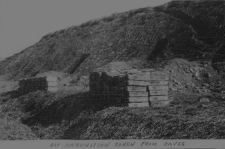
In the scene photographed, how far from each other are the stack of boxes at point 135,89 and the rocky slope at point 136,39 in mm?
7420

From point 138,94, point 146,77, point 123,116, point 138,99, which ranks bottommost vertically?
point 123,116

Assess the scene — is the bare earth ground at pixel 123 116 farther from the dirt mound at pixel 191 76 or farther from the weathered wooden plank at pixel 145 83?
A: the weathered wooden plank at pixel 145 83

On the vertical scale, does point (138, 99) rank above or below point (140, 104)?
above

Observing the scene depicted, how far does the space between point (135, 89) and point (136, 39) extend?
13.8 meters

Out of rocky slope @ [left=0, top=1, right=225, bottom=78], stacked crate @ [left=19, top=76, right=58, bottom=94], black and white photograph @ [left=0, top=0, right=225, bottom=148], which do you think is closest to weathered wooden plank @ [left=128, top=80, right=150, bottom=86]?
black and white photograph @ [left=0, top=0, right=225, bottom=148]

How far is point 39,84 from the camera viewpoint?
14.3m

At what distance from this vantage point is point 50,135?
9.34 metres

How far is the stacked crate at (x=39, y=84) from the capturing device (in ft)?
45.4

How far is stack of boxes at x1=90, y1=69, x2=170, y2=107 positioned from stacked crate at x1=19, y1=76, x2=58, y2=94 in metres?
4.48

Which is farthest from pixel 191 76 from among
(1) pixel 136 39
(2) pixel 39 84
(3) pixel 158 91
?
(1) pixel 136 39

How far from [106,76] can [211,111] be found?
3.45 meters

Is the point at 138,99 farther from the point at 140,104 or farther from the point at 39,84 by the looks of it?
the point at 39,84

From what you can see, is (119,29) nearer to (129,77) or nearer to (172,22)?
(172,22)

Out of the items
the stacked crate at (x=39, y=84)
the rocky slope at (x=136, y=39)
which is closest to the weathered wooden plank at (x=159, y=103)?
the stacked crate at (x=39, y=84)
